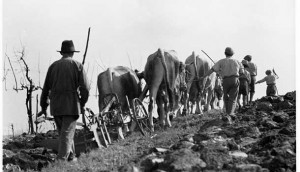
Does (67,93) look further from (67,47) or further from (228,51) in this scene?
(228,51)

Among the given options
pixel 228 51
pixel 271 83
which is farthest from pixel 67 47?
pixel 271 83

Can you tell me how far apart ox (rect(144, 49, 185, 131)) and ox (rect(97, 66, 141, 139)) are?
649mm

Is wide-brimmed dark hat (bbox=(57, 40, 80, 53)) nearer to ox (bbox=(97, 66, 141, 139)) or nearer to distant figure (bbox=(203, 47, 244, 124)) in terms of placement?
ox (bbox=(97, 66, 141, 139))

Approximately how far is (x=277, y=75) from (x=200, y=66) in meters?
3.14

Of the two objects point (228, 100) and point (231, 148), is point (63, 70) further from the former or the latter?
point (228, 100)

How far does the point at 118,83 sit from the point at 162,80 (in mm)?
1265

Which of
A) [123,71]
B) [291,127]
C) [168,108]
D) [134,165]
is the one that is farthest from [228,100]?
[134,165]

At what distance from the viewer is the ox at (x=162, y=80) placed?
54.1 feet

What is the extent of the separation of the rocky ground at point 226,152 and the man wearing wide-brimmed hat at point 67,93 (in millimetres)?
761

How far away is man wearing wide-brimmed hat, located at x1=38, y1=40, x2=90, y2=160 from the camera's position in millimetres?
10875

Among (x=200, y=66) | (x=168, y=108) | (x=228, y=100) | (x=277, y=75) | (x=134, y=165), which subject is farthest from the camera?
(x=200, y=66)

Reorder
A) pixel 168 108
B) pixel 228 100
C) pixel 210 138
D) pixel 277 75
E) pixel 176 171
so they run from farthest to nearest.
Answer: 1. pixel 277 75
2. pixel 168 108
3. pixel 228 100
4. pixel 210 138
5. pixel 176 171

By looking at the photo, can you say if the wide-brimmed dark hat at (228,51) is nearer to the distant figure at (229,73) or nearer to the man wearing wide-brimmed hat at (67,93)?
the distant figure at (229,73)

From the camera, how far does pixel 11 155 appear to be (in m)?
11.5
